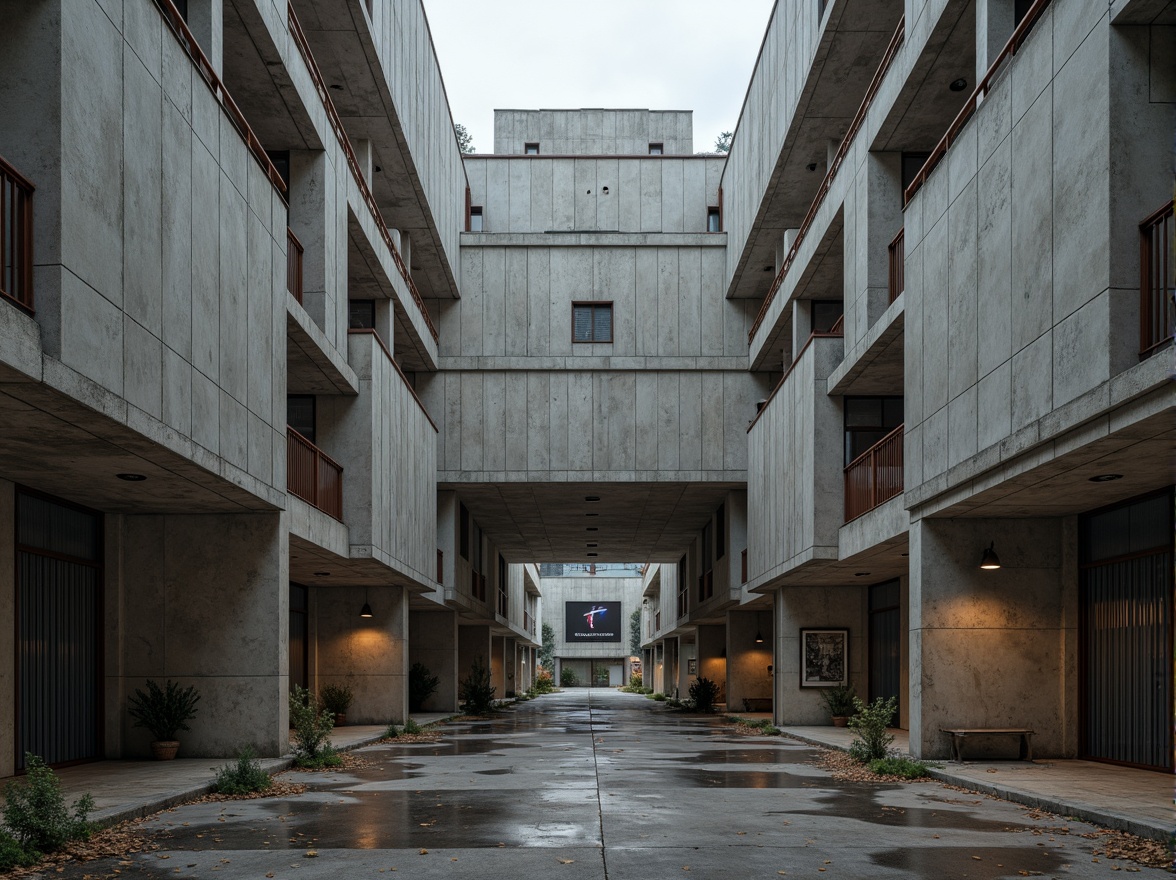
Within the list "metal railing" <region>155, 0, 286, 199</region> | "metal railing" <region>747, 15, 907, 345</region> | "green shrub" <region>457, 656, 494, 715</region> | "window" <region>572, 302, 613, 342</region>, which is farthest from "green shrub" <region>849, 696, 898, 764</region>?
"green shrub" <region>457, 656, 494, 715</region>

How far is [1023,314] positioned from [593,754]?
10.2m

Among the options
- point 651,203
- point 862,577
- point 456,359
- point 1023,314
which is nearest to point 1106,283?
point 1023,314

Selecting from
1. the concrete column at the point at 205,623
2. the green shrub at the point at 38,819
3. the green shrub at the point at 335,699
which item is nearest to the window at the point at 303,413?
the green shrub at the point at 335,699

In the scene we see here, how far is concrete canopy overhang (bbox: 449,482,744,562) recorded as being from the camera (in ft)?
109

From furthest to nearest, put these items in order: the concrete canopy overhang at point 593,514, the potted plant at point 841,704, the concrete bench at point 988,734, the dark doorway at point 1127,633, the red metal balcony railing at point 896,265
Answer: the concrete canopy overhang at point 593,514 → the potted plant at point 841,704 → the red metal balcony railing at point 896,265 → the concrete bench at point 988,734 → the dark doorway at point 1127,633

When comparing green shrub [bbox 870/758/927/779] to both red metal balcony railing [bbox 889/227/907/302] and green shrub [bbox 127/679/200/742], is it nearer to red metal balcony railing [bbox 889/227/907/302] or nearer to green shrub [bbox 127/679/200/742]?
red metal balcony railing [bbox 889/227/907/302]

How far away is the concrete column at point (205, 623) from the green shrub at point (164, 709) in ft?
0.62

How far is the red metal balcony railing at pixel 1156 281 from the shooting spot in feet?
32.9

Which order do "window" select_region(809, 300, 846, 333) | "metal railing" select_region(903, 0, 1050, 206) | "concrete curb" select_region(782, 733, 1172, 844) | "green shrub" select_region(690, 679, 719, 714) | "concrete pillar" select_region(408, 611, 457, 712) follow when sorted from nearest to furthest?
1. "concrete curb" select_region(782, 733, 1172, 844)
2. "metal railing" select_region(903, 0, 1050, 206)
3. "window" select_region(809, 300, 846, 333)
4. "concrete pillar" select_region(408, 611, 457, 712)
5. "green shrub" select_region(690, 679, 719, 714)

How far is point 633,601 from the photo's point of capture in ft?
305

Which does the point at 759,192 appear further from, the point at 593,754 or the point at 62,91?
the point at 62,91

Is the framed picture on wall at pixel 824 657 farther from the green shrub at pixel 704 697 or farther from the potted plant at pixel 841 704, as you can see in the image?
the green shrub at pixel 704 697

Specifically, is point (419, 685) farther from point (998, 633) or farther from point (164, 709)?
point (998, 633)

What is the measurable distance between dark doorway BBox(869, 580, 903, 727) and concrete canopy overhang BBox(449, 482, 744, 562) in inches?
243
